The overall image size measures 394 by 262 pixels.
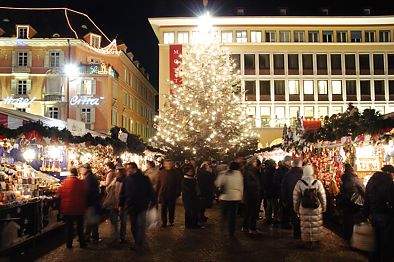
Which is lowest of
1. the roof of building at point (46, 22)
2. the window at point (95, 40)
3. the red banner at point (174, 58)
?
the red banner at point (174, 58)

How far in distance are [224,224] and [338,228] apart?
303 centimetres

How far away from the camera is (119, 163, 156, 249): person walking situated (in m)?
10.3

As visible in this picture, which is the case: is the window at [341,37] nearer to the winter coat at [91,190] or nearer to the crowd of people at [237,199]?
the crowd of people at [237,199]

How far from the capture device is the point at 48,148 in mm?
19422

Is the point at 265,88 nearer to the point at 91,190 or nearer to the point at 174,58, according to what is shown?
the point at 174,58

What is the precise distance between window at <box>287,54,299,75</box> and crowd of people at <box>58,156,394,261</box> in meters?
44.0

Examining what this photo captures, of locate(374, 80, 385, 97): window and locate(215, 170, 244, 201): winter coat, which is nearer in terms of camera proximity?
locate(215, 170, 244, 201): winter coat

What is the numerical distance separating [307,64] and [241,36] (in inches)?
322

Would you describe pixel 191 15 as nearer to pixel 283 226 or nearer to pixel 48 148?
pixel 48 148

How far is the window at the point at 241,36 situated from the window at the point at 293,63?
5.28 m

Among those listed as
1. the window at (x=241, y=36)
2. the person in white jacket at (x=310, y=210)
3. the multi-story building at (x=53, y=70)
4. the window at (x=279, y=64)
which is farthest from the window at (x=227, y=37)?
the person in white jacket at (x=310, y=210)

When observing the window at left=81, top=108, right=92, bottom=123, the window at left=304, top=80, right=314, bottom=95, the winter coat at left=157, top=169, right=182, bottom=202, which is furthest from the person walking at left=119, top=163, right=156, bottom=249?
the window at left=304, top=80, right=314, bottom=95

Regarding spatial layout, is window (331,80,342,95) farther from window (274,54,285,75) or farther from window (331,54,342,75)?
window (274,54,285,75)

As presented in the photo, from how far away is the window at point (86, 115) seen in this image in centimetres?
4744
